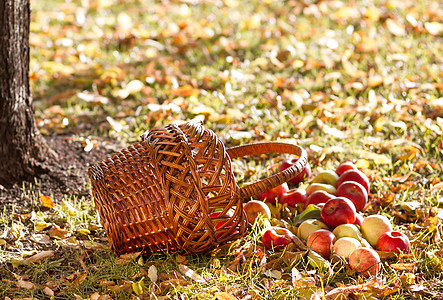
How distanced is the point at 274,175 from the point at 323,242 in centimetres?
40

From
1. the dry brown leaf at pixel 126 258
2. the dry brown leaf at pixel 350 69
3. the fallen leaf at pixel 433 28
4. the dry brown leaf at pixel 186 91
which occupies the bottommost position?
the dry brown leaf at pixel 126 258

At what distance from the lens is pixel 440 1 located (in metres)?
6.30

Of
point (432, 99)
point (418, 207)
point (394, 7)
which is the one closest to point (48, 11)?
point (394, 7)

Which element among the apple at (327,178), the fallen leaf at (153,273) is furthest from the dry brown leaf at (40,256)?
Answer: the apple at (327,178)

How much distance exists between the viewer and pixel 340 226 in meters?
2.46

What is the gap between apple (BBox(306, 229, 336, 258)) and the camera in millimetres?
2379

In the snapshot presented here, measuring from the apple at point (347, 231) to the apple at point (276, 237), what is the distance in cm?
22

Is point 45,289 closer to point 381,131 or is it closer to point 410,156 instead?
point 410,156

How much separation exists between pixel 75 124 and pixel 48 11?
300 cm

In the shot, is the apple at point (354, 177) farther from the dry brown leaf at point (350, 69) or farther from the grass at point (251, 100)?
the dry brown leaf at point (350, 69)

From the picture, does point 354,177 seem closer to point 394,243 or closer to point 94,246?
point 394,243

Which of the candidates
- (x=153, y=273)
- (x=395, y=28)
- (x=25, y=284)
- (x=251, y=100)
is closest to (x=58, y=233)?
(x=25, y=284)

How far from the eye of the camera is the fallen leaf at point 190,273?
2.25m

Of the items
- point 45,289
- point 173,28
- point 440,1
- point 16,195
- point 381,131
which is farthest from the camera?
point 440,1
